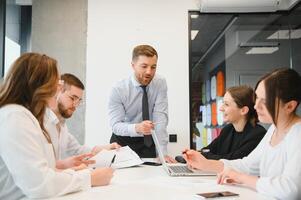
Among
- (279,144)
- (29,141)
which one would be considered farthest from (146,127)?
(29,141)

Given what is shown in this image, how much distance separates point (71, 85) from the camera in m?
2.22

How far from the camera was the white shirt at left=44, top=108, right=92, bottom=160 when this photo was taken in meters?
1.86

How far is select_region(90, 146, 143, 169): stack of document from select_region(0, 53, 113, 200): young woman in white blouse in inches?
15.7

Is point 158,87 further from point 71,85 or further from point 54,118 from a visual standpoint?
point 54,118

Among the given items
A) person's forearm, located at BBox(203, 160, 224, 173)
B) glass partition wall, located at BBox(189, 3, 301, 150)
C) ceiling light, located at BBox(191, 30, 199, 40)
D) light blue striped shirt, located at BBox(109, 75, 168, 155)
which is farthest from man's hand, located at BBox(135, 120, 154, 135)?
ceiling light, located at BBox(191, 30, 199, 40)

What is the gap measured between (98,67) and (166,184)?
7.11 ft

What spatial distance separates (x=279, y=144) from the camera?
4.13 feet

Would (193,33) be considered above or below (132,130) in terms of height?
above

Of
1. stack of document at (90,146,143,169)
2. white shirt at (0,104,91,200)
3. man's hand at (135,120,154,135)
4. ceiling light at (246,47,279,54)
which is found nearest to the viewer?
white shirt at (0,104,91,200)

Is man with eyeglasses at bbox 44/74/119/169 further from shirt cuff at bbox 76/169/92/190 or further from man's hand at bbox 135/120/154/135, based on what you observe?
shirt cuff at bbox 76/169/92/190

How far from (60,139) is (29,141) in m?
0.95

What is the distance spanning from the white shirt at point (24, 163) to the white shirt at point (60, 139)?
71 cm

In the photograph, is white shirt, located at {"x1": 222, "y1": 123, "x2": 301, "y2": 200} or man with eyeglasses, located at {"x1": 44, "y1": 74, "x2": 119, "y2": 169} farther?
man with eyeglasses, located at {"x1": 44, "y1": 74, "x2": 119, "y2": 169}

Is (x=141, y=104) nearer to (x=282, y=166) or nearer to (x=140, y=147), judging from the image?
(x=140, y=147)
